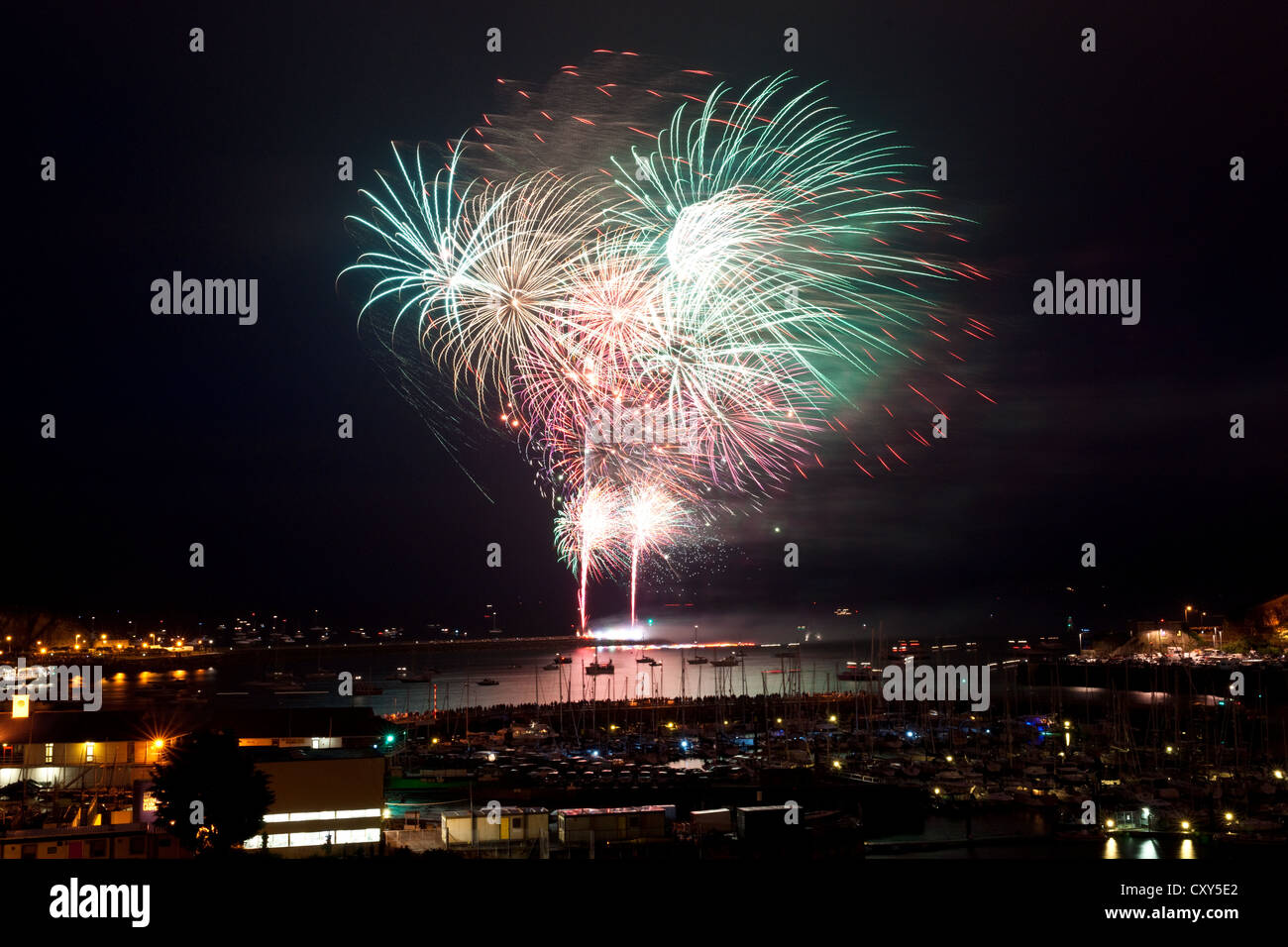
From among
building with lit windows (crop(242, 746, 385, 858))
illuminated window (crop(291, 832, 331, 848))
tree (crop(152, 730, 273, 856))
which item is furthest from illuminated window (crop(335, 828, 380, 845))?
tree (crop(152, 730, 273, 856))

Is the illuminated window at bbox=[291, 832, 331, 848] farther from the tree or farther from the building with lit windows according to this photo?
the tree

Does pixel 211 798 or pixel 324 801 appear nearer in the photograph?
pixel 211 798

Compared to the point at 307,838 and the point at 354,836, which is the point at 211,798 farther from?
the point at 354,836

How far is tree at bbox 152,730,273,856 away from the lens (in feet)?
35.4

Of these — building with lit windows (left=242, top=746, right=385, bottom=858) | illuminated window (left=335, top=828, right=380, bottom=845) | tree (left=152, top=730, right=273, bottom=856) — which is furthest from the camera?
illuminated window (left=335, top=828, right=380, bottom=845)

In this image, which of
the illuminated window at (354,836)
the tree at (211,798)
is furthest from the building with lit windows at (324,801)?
the tree at (211,798)

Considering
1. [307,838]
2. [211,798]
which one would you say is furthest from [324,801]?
[211,798]

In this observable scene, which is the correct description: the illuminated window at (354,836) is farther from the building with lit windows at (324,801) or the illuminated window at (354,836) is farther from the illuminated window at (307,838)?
the illuminated window at (307,838)

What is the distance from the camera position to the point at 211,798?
1080cm

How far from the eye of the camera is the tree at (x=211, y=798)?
1080 cm
